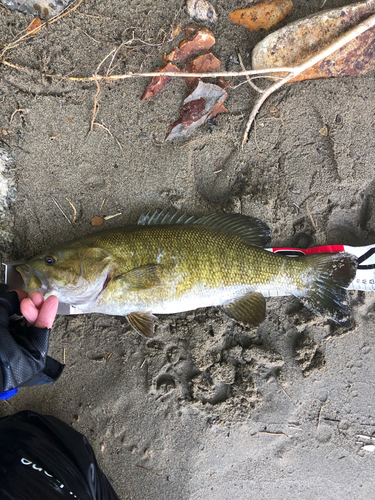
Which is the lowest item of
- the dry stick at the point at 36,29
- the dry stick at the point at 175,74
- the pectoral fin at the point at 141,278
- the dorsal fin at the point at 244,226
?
the dorsal fin at the point at 244,226

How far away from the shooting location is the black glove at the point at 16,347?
2.13m

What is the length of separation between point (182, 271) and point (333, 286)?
1342 mm

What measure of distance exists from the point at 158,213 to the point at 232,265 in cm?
79

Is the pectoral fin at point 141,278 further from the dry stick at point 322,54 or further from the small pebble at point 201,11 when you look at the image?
the small pebble at point 201,11

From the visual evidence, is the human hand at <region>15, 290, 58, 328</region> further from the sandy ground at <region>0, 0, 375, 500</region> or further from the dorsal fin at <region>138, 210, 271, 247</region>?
the dorsal fin at <region>138, 210, 271, 247</region>

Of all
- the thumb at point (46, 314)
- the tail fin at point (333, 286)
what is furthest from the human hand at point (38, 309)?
the tail fin at point (333, 286)

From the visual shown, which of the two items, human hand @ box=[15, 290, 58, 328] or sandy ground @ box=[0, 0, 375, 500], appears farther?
sandy ground @ box=[0, 0, 375, 500]

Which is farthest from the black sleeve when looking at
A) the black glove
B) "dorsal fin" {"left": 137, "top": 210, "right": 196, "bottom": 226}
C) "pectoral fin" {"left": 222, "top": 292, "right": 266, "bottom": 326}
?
"dorsal fin" {"left": 137, "top": 210, "right": 196, "bottom": 226}

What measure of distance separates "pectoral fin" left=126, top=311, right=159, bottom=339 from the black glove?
25.1 inches

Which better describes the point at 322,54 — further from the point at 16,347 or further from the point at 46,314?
the point at 16,347

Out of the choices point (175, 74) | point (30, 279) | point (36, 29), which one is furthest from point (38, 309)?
point (36, 29)

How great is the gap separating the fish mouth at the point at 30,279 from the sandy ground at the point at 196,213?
48 cm

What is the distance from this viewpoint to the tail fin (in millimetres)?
2707

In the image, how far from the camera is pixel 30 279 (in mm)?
2393
